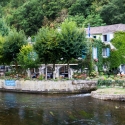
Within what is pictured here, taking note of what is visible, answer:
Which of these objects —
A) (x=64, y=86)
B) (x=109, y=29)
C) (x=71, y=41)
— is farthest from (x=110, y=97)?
(x=109, y=29)

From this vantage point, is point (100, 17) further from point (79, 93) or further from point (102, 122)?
point (102, 122)

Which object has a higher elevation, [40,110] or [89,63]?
[89,63]

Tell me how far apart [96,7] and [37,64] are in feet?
164

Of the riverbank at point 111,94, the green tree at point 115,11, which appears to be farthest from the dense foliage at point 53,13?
the riverbank at point 111,94

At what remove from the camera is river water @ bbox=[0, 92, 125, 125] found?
30.3 m

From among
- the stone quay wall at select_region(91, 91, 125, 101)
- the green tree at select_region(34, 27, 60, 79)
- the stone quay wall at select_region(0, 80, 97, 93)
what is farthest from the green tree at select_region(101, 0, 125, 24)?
the stone quay wall at select_region(91, 91, 125, 101)

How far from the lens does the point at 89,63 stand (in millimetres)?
59656

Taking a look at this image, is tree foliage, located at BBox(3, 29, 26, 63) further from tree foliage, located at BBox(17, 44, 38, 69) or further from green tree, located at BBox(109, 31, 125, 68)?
green tree, located at BBox(109, 31, 125, 68)

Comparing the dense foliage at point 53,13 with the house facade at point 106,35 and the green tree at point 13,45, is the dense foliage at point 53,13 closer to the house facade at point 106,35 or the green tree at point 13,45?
the house facade at point 106,35

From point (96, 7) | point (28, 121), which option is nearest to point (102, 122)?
point (28, 121)

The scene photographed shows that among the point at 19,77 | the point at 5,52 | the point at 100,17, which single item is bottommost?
the point at 19,77

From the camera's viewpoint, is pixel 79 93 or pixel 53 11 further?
pixel 53 11

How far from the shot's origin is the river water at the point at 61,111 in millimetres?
30266

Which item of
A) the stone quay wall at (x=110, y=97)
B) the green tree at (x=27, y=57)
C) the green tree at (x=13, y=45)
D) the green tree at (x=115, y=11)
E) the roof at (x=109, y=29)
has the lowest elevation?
the stone quay wall at (x=110, y=97)
